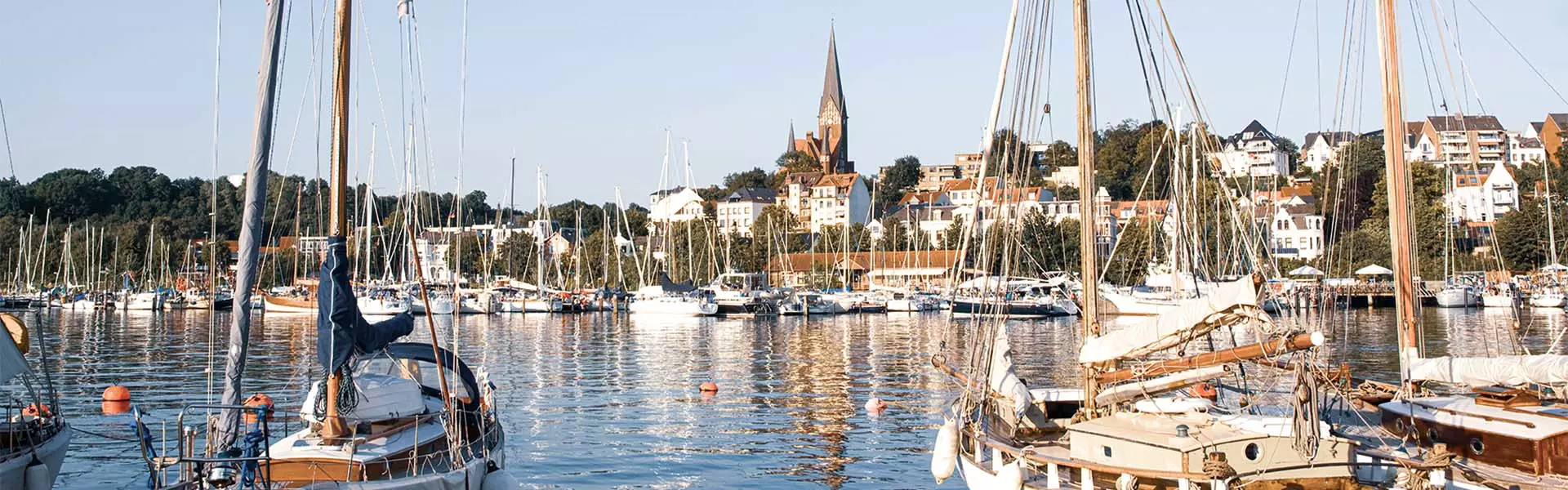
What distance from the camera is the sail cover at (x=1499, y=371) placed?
20.2 meters

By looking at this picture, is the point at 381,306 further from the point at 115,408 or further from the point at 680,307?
the point at 115,408

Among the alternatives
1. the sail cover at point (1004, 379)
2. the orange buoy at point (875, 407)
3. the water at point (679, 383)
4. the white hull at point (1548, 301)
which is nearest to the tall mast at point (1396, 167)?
the water at point (679, 383)

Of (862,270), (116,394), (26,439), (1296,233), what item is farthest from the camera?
(1296,233)

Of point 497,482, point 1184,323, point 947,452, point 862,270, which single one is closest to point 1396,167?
point 1184,323

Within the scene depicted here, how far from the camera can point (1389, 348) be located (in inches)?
2283

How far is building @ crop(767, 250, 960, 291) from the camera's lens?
443 ft

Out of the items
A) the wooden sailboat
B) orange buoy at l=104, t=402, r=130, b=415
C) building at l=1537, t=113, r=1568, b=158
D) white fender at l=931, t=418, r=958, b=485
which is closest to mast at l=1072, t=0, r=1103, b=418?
white fender at l=931, t=418, r=958, b=485

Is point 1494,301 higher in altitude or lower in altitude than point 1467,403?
higher

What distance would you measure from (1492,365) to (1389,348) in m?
39.8

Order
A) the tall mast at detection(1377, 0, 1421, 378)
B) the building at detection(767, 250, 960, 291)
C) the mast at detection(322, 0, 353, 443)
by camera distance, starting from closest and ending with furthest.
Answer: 1. the mast at detection(322, 0, 353, 443)
2. the tall mast at detection(1377, 0, 1421, 378)
3. the building at detection(767, 250, 960, 291)

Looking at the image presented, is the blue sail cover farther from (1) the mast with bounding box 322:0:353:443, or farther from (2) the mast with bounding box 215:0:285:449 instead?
(2) the mast with bounding box 215:0:285:449

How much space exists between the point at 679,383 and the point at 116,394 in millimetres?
16837

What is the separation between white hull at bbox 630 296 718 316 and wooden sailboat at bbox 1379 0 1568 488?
77763 millimetres

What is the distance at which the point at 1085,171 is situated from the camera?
22.2 meters
